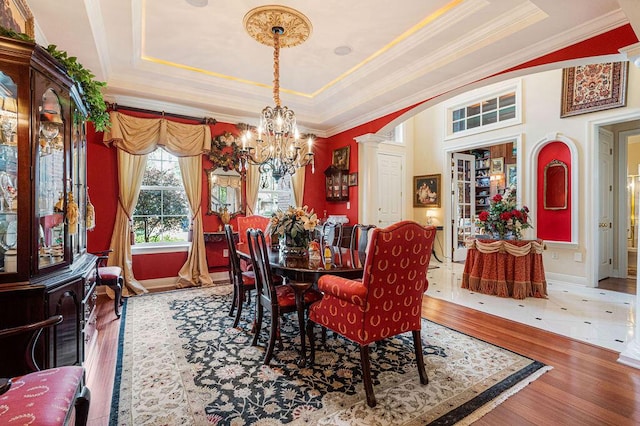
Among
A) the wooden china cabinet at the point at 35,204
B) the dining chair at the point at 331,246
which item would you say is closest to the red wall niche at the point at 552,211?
the dining chair at the point at 331,246

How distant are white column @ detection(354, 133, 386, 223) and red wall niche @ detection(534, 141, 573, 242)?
110 inches

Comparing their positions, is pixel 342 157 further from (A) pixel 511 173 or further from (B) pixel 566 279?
(A) pixel 511 173

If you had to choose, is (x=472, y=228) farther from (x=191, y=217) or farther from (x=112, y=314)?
(x=112, y=314)

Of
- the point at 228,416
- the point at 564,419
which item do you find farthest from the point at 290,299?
the point at 564,419

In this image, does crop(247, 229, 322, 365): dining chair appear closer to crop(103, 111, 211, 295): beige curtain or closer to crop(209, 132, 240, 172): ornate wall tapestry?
crop(103, 111, 211, 295): beige curtain

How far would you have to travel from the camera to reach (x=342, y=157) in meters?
5.96

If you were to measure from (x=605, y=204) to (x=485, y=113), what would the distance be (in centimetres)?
259

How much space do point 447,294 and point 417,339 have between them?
2522mm

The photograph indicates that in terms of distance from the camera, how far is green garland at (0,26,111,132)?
6.28 ft

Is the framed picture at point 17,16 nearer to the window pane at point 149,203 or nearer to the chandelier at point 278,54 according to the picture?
the chandelier at point 278,54

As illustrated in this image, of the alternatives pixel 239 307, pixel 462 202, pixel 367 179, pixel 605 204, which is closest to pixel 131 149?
pixel 239 307

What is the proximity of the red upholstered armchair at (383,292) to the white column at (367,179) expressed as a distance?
3333mm

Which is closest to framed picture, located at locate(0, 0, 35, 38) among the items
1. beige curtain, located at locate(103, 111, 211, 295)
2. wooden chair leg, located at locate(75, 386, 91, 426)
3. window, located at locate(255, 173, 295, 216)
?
beige curtain, located at locate(103, 111, 211, 295)

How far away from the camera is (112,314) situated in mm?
3588
